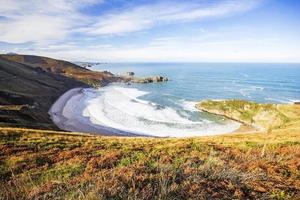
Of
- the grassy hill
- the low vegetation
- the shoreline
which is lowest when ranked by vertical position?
the shoreline

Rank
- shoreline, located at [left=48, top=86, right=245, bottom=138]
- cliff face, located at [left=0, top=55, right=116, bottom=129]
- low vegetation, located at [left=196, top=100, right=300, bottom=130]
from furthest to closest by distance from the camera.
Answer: low vegetation, located at [left=196, top=100, right=300, bottom=130] → shoreline, located at [left=48, top=86, right=245, bottom=138] → cliff face, located at [left=0, top=55, right=116, bottom=129]

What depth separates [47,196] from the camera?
780cm

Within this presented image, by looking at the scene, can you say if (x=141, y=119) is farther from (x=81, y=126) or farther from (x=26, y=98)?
(x=26, y=98)

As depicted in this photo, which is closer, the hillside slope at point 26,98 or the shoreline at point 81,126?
the hillside slope at point 26,98

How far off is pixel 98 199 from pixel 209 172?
431 centimetres

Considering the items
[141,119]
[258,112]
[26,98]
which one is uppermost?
[26,98]

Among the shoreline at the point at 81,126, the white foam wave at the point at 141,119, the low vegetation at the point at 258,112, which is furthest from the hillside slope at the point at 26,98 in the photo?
the low vegetation at the point at 258,112

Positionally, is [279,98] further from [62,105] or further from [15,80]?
[15,80]

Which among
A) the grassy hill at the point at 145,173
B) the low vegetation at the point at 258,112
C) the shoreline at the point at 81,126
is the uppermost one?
the grassy hill at the point at 145,173

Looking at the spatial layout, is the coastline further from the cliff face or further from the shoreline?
the cliff face

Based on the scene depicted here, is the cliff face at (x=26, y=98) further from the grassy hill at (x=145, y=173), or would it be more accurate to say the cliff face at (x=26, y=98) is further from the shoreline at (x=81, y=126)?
the grassy hill at (x=145, y=173)

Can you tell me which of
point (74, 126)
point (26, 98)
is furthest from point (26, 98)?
point (74, 126)

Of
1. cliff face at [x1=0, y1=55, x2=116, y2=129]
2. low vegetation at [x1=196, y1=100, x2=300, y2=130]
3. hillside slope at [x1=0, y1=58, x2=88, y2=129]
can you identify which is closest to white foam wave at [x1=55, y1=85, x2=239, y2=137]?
low vegetation at [x1=196, y1=100, x2=300, y2=130]

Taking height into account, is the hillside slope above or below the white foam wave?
above
